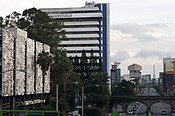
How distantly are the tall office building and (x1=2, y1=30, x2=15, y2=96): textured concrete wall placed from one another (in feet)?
304

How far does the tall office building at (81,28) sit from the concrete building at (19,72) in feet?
246

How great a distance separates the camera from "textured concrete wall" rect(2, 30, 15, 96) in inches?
2711

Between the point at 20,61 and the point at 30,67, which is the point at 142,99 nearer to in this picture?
the point at 30,67

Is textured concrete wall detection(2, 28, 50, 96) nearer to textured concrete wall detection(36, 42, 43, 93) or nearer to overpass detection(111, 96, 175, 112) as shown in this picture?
textured concrete wall detection(36, 42, 43, 93)

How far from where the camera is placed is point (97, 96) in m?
129

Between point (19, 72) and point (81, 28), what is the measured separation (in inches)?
3792

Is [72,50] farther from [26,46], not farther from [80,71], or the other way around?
[26,46]

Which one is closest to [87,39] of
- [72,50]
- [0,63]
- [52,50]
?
[72,50]

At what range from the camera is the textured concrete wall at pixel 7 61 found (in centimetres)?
6886

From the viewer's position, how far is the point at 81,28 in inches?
6747

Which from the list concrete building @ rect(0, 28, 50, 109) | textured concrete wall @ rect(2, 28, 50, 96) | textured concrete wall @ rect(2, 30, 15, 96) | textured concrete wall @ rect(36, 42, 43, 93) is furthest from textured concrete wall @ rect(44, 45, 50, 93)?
textured concrete wall @ rect(2, 30, 15, 96)

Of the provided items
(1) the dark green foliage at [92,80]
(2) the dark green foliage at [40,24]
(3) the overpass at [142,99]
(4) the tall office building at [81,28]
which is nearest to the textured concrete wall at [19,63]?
(2) the dark green foliage at [40,24]

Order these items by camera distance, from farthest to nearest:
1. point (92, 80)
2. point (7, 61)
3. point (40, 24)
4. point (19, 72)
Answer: point (92, 80) → point (40, 24) → point (19, 72) → point (7, 61)

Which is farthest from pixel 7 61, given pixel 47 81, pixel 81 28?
pixel 81 28
